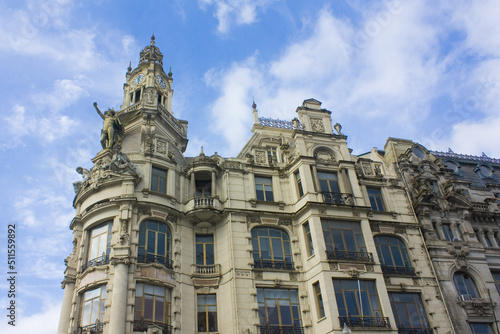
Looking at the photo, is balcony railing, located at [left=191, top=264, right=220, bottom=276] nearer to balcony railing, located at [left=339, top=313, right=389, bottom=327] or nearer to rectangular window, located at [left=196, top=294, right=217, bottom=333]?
rectangular window, located at [left=196, top=294, right=217, bottom=333]

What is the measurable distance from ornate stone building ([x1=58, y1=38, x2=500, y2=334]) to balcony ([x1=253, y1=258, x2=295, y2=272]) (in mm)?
95

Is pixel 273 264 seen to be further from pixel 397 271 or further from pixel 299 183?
pixel 397 271

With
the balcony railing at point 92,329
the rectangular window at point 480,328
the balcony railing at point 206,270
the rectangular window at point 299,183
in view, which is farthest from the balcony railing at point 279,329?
the rectangular window at point 480,328

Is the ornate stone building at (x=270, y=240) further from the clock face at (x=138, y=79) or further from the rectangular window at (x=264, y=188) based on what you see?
the clock face at (x=138, y=79)

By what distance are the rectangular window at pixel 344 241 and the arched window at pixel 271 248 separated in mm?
2864

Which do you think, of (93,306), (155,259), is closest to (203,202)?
(155,259)

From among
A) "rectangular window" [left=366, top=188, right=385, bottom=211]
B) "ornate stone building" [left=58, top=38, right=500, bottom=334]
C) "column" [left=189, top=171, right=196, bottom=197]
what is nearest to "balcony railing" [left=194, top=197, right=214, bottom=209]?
"ornate stone building" [left=58, top=38, right=500, bottom=334]

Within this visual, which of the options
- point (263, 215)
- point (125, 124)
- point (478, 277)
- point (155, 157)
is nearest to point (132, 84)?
point (125, 124)

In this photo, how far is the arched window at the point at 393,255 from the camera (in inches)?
1355

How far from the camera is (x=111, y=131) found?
1420 inches

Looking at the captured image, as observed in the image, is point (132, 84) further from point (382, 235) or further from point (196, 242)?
point (382, 235)

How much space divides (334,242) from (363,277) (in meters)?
2.98

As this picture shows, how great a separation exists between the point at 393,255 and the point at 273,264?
9.58m

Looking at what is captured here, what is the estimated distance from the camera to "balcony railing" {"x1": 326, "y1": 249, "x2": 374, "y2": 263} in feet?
103
